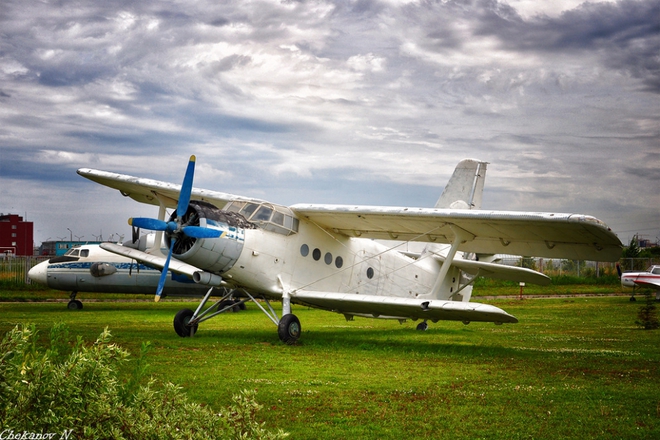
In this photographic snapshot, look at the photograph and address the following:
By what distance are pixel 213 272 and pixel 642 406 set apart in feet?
32.4

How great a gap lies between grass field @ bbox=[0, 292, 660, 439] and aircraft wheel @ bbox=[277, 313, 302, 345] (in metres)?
0.33

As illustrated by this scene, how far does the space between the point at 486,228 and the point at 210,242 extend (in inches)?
269

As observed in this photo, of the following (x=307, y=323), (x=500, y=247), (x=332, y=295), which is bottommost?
(x=307, y=323)

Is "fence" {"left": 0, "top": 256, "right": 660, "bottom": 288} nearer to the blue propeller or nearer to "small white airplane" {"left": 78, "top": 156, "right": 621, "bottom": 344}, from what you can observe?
"small white airplane" {"left": 78, "top": 156, "right": 621, "bottom": 344}

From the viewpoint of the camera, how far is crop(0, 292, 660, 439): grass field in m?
7.54

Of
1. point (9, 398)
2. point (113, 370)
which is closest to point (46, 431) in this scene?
point (9, 398)

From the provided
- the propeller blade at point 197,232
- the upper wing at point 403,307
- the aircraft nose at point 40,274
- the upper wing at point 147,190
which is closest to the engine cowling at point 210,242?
the propeller blade at point 197,232

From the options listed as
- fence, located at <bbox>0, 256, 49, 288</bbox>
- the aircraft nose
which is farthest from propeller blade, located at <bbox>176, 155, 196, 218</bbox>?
fence, located at <bbox>0, 256, 49, 288</bbox>

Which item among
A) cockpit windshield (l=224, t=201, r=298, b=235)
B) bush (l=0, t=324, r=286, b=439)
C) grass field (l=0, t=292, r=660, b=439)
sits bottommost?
grass field (l=0, t=292, r=660, b=439)

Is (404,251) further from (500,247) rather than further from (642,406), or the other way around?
(642,406)

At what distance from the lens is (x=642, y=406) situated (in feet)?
28.2

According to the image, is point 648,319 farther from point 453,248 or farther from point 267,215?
point 267,215

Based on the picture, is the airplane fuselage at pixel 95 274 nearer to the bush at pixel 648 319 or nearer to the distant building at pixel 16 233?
the bush at pixel 648 319

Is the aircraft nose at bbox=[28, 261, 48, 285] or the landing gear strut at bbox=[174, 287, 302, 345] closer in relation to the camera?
the landing gear strut at bbox=[174, 287, 302, 345]
